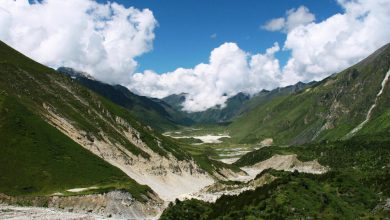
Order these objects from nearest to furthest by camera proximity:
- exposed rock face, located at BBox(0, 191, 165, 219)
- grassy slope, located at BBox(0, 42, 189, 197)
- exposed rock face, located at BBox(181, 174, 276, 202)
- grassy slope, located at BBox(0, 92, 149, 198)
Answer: exposed rock face, located at BBox(0, 191, 165, 219), grassy slope, located at BBox(0, 92, 149, 198), grassy slope, located at BBox(0, 42, 189, 197), exposed rock face, located at BBox(181, 174, 276, 202)

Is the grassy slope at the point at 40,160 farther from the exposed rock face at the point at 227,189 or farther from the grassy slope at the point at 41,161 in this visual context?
the exposed rock face at the point at 227,189

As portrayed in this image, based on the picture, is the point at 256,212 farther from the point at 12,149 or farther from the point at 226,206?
the point at 12,149

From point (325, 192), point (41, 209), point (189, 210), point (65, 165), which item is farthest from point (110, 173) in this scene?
point (325, 192)

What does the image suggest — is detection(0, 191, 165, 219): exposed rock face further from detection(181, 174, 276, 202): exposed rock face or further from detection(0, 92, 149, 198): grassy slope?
detection(181, 174, 276, 202): exposed rock face

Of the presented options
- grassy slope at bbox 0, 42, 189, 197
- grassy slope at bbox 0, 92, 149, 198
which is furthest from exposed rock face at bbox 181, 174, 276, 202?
grassy slope at bbox 0, 42, 189, 197

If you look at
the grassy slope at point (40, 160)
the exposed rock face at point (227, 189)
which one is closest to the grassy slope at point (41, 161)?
the grassy slope at point (40, 160)

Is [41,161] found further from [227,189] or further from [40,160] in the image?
[227,189]

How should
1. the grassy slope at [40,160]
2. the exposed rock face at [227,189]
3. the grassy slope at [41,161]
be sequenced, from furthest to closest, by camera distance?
the exposed rock face at [227,189], the grassy slope at [40,160], the grassy slope at [41,161]

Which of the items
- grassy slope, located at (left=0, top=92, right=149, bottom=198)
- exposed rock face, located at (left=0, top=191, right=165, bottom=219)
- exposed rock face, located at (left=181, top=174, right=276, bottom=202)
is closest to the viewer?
exposed rock face, located at (left=0, top=191, right=165, bottom=219)

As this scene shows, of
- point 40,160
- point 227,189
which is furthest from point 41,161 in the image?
point 227,189

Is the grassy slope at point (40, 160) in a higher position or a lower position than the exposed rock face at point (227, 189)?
higher

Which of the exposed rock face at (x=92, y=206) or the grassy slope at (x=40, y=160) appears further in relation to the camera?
the grassy slope at (x=40, y=160)
